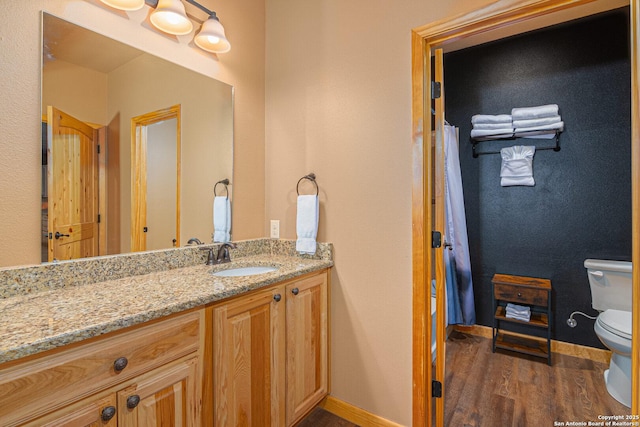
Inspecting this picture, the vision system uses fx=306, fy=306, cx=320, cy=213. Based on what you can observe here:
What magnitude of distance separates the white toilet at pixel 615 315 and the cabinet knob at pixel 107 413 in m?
2.62

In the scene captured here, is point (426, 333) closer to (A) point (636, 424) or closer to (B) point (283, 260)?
(A) point (636, 424)

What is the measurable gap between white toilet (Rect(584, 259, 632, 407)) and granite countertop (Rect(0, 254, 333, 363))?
203 centimetres

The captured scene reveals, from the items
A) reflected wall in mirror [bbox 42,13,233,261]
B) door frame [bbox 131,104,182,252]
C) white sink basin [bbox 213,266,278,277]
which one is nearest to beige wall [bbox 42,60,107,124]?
reflected wall in mirror [bbox 42,13,233,261]

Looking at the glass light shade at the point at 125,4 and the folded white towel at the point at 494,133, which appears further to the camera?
the folded white towel at the point at 494,133

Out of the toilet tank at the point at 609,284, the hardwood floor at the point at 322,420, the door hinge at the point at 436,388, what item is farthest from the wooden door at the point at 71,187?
the toilet tank at the point at 609,284

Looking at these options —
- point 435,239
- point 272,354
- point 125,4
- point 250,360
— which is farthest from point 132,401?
point 125,4

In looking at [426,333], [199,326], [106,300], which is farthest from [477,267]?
[106,300]

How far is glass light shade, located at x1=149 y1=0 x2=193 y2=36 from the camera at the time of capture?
146 cm

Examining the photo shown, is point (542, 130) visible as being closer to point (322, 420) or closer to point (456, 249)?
point (456, 249)

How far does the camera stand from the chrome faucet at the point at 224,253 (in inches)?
69.2

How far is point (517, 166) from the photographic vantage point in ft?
8.74

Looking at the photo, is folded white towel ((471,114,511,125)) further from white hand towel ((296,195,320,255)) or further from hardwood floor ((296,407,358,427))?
hardwood floor ((296,407,358,427))

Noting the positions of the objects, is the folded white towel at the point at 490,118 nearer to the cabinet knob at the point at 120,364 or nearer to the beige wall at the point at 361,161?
the beige wall at the point at 361,161

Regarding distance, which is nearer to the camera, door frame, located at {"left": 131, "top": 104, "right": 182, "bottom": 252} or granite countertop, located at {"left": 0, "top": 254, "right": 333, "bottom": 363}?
granite countertop, located at {"left": 0, "top": 254, "right": 333, "bottom": 363}
